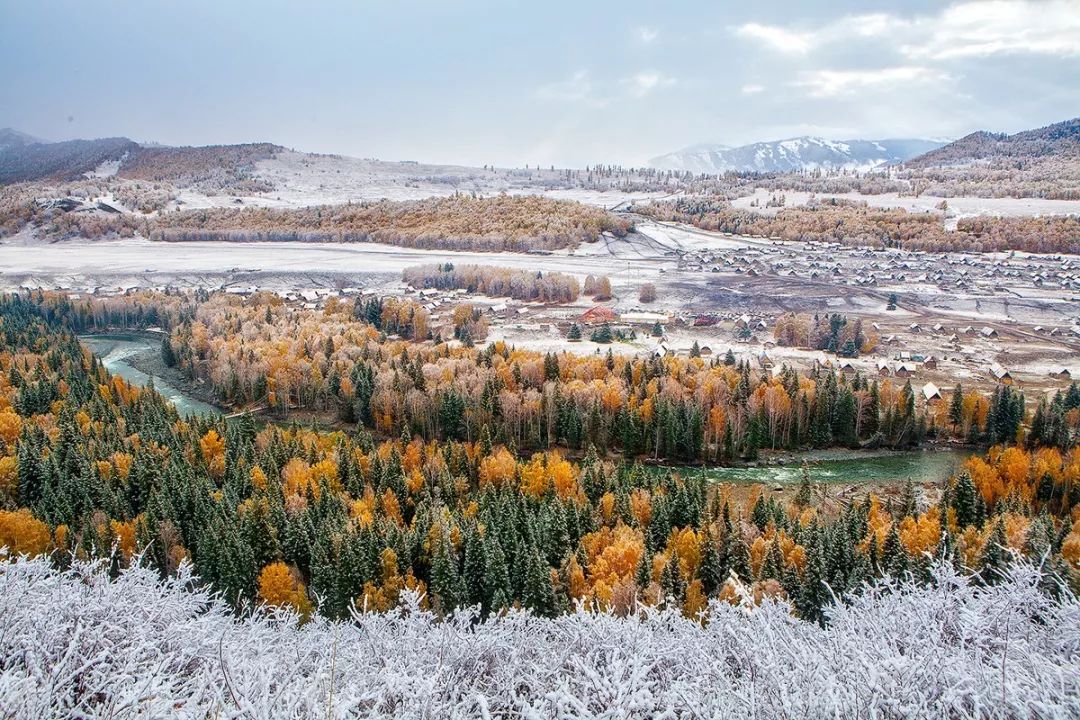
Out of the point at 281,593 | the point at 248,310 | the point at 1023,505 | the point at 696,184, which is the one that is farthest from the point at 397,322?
the point at 696,184

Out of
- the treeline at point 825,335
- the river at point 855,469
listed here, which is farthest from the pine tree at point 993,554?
the treeline at point 825,335

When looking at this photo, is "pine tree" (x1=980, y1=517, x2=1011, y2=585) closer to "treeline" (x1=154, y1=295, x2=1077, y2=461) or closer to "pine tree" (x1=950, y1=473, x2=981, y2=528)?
"pine tree" (x1=950, y1=473, x2=981, y2=528)

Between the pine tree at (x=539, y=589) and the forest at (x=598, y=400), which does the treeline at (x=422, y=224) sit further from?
the pine tree at (x=539, y=589)

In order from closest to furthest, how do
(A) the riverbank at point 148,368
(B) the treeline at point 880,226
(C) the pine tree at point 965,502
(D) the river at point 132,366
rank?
(C) the pine tree at point 965,502 → (D) the river at point 132,366 → (A) the riverbank at point 148,368 → (B) the treeline at point 880,226

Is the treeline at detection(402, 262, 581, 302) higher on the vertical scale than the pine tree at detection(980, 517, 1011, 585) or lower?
higher

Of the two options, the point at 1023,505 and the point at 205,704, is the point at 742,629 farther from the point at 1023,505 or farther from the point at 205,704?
the point at 1023,505

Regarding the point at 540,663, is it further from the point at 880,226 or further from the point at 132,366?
the point at 880,226

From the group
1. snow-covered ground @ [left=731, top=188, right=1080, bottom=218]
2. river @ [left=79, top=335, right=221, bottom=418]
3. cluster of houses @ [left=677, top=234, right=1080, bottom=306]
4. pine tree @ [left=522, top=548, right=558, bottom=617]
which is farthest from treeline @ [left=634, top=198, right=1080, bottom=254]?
pine tree @ [left=522, top=548, right=558, bottom=617]
